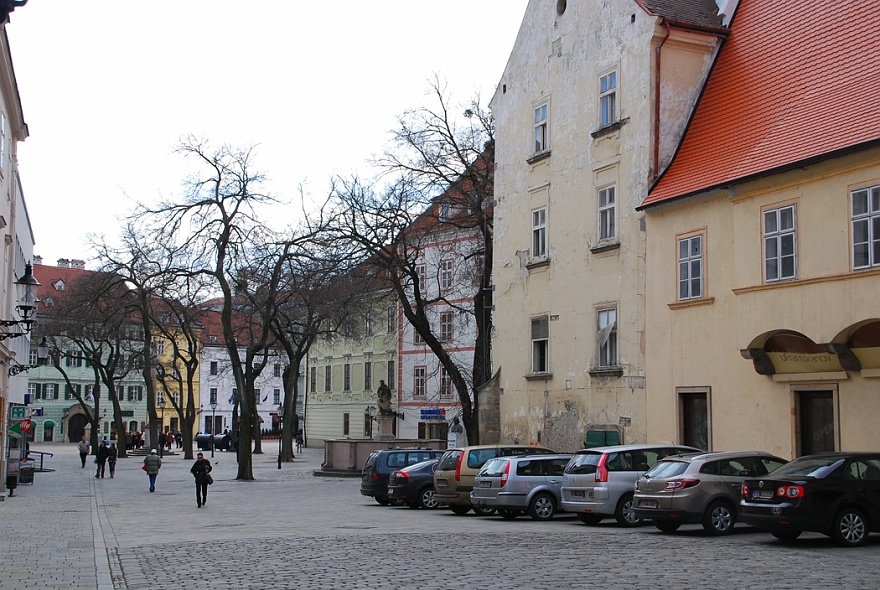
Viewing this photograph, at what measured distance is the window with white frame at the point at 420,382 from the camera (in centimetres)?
6781

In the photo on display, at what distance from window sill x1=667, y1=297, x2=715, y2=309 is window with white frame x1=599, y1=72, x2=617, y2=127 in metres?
6.01

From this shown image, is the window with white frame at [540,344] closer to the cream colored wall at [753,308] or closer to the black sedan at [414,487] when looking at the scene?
the cream colored wall at [753,308]

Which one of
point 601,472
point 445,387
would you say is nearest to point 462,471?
point 601,472

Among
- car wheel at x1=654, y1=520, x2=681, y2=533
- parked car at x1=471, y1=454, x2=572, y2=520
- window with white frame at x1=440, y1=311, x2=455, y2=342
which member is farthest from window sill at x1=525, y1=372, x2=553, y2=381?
window with white frame at x1=440, y1=311, x2=455, y2=342

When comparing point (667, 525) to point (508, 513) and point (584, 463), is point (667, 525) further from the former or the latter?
point (508, 513)

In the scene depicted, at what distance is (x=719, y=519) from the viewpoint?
1819 cm

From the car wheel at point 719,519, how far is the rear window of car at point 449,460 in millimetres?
8481

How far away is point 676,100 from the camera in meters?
28.0

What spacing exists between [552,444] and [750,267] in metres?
10.2

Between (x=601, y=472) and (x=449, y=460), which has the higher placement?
(x=601, y=472)

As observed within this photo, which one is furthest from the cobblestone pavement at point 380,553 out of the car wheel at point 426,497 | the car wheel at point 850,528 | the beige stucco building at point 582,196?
the beige stucco building at point 582,196

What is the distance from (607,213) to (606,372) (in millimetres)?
4431

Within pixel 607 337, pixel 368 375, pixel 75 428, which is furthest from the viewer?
pixel 75 428

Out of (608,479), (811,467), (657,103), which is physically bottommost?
(608,479)
